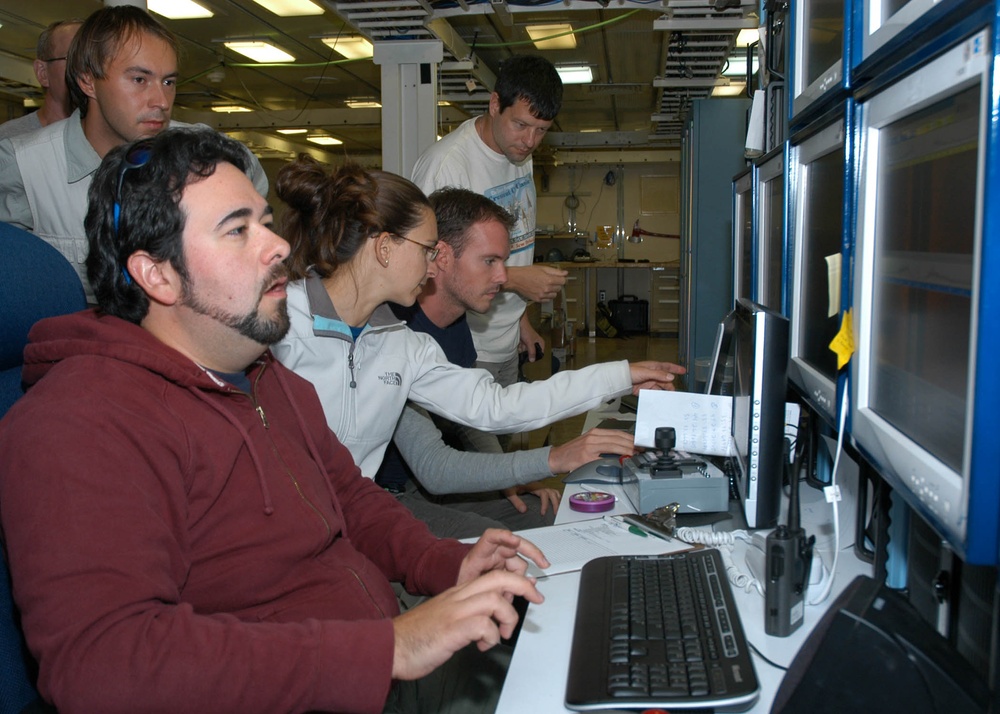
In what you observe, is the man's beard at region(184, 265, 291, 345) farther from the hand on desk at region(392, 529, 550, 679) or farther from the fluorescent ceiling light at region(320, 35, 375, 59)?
the fluorescent ceiling light at region(320, 35, 375, 59)

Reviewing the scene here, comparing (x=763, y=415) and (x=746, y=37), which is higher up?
(x=746, y=37)

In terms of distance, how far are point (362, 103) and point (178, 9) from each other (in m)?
4.07

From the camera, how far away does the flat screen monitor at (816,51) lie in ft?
4.28

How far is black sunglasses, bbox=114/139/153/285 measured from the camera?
1105 mm

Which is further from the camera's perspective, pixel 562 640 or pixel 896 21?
pixel 562 640

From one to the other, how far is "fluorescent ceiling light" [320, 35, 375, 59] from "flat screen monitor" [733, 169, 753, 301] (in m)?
4.99

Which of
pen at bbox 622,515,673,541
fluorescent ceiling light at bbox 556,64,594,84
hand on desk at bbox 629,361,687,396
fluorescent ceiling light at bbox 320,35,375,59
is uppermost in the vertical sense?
fluorescent ceiling light at bbox 320,35,375,59

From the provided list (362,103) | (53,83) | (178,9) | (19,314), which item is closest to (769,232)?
(19,314)

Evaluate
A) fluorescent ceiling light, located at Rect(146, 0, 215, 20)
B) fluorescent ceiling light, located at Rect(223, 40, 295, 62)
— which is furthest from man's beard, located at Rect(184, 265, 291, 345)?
fluorescent ceiling light, located at Rect(223, 40, 295, 62)

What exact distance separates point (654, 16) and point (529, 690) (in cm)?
580

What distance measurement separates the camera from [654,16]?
5910 millimetres

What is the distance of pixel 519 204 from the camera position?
3.11m

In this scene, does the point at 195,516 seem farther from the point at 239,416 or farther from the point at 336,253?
the point at 336,253

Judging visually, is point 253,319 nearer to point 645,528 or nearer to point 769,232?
point 645,528
